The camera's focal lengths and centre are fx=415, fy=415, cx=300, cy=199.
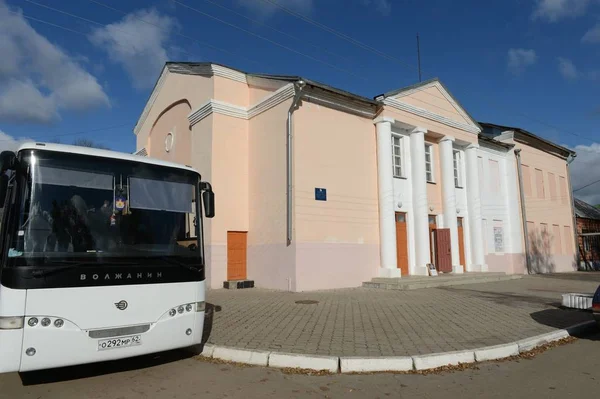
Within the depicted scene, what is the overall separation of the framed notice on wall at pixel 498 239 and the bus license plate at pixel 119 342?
839 inches

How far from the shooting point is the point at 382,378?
518 cm

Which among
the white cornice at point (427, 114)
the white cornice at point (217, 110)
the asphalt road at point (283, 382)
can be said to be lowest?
the asphalt road at point (283, 382)

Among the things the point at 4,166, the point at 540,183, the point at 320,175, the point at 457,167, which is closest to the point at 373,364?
the point at 4,166

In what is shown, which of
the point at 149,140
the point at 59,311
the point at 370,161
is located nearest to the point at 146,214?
the point at 59,311

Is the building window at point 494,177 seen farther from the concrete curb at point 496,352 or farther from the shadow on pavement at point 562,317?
the concrete curb at point 496,352

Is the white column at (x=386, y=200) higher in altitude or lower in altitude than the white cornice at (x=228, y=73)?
lower

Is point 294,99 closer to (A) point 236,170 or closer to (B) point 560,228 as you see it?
(A) point 236,170

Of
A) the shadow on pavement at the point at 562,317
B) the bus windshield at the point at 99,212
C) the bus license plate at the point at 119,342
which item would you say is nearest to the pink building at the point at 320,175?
the shadow on pavement at the point at 562,317

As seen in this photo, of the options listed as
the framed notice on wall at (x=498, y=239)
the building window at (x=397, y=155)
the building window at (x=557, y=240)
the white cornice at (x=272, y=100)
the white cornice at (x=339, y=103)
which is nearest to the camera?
the white cornice at (x=272, y=100)

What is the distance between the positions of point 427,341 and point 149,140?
62.5 ft

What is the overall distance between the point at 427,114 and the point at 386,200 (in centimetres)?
509

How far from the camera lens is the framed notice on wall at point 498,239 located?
22.4m

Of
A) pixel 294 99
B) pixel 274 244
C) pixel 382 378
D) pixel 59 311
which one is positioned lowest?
pixel 382 378

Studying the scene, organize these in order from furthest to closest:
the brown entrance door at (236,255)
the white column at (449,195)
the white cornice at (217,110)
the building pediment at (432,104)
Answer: the white column at (449,195), the building pediment at (432,104), the white cornice at (217,110), the brown entrance door at (236,255)
